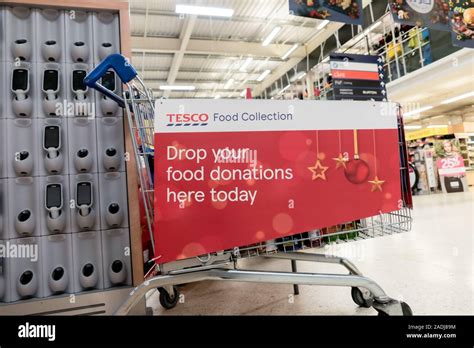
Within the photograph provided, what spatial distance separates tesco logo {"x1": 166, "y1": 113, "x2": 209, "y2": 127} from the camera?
1378mm

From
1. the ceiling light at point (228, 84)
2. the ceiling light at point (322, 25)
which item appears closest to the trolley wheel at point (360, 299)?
the ceiling light at point (322, 25)

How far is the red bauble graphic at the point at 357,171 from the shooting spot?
1507 millimetres

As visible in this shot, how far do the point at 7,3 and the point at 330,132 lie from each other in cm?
196

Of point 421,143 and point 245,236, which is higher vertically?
point 421,143

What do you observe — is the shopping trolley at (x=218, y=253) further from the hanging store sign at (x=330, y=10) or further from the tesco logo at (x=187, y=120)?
the hanging store sign at (x=330, y=10)

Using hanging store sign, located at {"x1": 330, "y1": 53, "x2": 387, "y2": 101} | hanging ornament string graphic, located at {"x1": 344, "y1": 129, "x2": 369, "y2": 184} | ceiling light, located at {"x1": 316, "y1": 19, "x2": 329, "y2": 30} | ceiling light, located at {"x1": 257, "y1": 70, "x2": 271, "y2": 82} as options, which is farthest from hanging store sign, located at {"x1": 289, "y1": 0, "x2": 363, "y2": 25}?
ceiling light, located at {"x1": 257, "y1": 70, "x2": 271, "y2": 82}

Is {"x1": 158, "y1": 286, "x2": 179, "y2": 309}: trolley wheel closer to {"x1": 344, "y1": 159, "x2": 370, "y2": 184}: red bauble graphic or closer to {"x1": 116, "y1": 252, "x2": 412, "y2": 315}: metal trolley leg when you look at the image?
{"x1": 116, "y1": 252, "x2": 412, "y2": 315}: metal trolley leg

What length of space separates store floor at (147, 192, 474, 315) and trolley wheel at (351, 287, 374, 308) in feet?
0.09

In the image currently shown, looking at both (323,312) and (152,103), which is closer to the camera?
(152,103)

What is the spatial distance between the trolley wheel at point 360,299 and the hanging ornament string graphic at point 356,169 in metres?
0.69

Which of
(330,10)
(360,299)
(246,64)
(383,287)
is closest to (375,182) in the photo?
(360,299)

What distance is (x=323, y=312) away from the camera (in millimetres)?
1698
